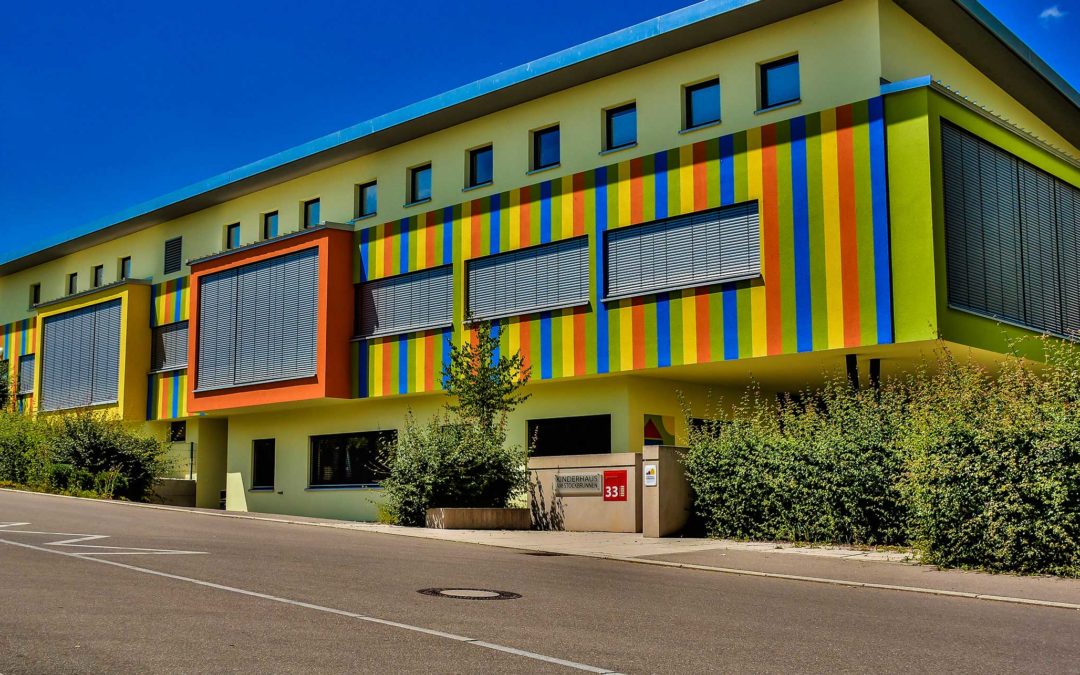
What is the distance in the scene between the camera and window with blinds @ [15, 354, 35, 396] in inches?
1829

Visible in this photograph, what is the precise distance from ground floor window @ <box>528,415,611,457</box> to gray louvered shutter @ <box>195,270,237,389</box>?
438 inches

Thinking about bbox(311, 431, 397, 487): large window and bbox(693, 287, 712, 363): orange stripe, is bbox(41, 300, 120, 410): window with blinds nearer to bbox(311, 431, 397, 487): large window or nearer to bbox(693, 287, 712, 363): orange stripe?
bbox(311, 431, 397, 487): large window

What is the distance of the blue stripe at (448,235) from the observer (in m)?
29.0

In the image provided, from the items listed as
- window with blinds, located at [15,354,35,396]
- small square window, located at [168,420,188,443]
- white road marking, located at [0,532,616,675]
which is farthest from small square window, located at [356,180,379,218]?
window with blinds, located at [15,354,35,396]

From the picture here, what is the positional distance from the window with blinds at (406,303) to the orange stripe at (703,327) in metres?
7.63

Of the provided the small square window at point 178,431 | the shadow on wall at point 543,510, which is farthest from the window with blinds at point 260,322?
the shadow on wall at point 543,510

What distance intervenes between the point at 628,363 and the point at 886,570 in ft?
34.5

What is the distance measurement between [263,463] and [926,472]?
83.2 ft

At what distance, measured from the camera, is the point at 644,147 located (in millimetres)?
25875

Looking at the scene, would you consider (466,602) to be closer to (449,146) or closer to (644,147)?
(644,147)

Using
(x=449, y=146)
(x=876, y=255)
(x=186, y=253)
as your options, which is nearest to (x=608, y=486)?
(x=876, y=255)

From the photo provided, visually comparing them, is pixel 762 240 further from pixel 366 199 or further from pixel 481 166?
pixel 366 199

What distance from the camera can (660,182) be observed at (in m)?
24.6

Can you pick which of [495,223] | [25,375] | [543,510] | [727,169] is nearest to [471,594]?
[543,510]
